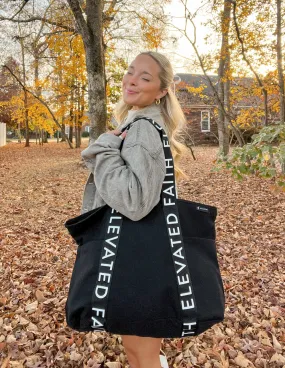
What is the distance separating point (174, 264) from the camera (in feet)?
4.55

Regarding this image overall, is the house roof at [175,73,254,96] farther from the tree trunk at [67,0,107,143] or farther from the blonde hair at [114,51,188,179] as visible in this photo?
the tree trunk at [67,0,107,143]

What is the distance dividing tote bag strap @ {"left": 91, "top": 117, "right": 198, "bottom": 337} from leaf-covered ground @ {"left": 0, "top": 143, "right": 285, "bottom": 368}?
161 centimetres

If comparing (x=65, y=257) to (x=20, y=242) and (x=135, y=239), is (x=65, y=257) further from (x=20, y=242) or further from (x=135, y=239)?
(x=135, y=239)

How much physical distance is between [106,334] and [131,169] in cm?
220

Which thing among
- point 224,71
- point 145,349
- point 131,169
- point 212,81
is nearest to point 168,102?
point 131,169

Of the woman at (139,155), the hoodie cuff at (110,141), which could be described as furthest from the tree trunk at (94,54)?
the hoodie cuff at (110,141)

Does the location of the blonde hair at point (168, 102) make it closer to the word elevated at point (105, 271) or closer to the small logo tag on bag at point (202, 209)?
the small logo tag on bag at point (202, 209)

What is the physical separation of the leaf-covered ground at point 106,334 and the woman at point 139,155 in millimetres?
1268

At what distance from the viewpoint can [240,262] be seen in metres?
4.54

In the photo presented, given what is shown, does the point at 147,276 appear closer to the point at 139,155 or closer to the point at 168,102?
the point at 139,155

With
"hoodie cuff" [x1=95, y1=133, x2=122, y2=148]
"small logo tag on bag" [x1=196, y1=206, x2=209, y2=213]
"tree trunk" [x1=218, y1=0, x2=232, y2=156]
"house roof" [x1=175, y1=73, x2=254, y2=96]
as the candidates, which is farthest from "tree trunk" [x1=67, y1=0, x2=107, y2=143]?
"small logo tag on bag" [x1=196, y1=206, x2=209, y2=213]

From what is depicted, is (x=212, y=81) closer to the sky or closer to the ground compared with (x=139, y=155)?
closer to the sky

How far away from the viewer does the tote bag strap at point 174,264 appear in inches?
53.5

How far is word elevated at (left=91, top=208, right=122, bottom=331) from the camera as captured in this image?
136cm
